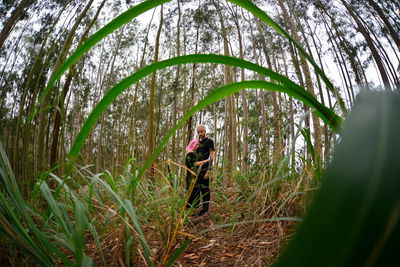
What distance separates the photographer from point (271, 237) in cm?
100

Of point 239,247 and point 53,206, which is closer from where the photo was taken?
point 53,206

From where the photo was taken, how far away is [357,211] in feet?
0.24

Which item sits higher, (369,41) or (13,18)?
(13,18)

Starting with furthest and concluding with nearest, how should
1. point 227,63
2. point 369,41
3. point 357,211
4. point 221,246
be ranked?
point 221,246
point 369,41
point 227,63
point 357,211

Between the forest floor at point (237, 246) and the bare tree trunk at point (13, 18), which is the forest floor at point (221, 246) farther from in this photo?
the bare tree trunk at point (13, 18)

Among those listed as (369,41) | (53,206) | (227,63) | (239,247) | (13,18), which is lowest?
(239,247)

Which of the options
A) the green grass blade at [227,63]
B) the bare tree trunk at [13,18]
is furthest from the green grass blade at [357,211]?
the bare tree trunk at [13,18]

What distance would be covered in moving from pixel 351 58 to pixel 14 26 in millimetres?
1048

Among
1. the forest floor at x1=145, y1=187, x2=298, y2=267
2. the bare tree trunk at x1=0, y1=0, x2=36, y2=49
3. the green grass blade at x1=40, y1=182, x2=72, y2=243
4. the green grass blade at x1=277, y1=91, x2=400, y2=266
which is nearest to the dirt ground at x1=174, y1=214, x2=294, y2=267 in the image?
the forest floor at x1=145, y1=187, x2=298, y2=267

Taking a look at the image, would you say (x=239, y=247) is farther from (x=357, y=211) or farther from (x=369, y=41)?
(x=357, y=211)

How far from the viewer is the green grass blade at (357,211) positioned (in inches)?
2.9

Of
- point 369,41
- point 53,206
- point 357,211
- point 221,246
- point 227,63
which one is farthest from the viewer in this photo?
point 221,246

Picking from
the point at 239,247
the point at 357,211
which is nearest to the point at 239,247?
the point at 239,247

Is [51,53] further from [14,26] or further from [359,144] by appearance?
A: [359,144]
